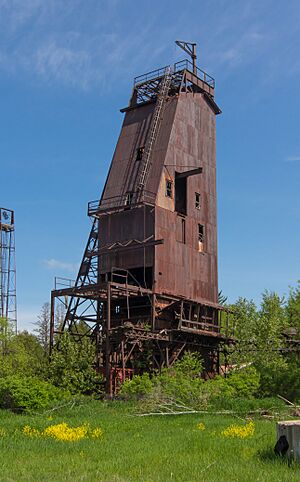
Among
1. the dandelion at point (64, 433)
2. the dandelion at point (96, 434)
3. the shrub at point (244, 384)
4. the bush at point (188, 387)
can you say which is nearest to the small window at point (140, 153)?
the bush at point (188, 387)

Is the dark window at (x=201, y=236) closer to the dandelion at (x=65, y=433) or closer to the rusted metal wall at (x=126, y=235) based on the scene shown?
the rusted metal wall at (x=126, y=235)

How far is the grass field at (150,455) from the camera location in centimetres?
1210

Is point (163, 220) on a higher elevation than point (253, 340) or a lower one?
higher

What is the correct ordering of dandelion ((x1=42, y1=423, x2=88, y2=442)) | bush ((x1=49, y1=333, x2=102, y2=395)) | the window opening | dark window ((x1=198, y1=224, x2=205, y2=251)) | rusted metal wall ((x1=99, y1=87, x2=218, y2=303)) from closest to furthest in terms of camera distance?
dandelion ((x1=42, y1=423, x2=88, y2=442)) → bush ((x1=49, y1=333, x2=102, y2=395)) → rusted metal wall ((x1=99, y1=87, x2=218, y2=303)) → dark window ((x1=198, y1=224, x2=205, y2=251)) → the window opening

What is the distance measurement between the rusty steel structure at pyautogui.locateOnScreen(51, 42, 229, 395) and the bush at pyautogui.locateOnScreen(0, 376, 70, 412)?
8884mm

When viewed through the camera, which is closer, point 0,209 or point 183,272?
point 183,272

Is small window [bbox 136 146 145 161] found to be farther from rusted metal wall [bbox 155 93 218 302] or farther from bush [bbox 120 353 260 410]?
bush [bbox 120 353 260 410]

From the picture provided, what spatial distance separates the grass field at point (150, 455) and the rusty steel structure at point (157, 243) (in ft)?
68.6

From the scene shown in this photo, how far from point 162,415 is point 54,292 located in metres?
22.4

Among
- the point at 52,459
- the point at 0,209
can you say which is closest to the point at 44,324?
the point at 0,209

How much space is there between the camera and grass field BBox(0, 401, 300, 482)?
476 inches

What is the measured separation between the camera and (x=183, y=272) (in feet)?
154

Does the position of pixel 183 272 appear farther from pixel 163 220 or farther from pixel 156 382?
pixel 156 382

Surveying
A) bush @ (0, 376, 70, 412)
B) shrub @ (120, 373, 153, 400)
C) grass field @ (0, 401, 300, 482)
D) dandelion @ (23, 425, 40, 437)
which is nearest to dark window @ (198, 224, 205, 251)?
shrub @ (120, 373, 153, 400)
